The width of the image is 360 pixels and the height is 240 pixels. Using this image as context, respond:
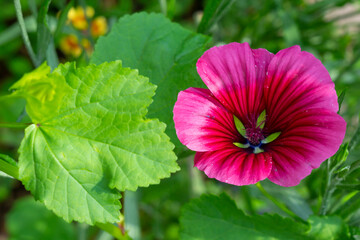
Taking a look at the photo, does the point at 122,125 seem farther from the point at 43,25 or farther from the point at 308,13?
the point at 308,13

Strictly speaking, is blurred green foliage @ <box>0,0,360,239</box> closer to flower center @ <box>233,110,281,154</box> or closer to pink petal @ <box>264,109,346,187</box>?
flower center @ <box>233,110,281,154</box>

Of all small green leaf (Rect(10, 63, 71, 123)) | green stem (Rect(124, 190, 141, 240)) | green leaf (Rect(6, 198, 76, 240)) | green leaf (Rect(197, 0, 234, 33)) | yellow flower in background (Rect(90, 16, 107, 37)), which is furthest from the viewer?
yellow flower in background (Rect(90, 16, 107, 37))

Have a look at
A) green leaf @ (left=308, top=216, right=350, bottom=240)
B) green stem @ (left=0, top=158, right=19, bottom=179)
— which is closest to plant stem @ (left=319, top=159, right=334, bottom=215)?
green leaf @ (left=308, top=216, right=350, bottom=240)

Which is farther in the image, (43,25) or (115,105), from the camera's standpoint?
(43,25)

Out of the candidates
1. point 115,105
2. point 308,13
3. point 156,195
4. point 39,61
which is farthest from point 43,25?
point 308,13

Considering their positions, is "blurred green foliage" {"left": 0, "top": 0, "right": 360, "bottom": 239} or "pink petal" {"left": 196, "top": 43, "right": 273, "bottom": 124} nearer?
"pink petal" {"left": 196, "top": 43, "right": 273, "bottom": 124}

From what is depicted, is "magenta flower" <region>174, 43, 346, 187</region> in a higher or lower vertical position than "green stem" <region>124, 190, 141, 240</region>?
higher

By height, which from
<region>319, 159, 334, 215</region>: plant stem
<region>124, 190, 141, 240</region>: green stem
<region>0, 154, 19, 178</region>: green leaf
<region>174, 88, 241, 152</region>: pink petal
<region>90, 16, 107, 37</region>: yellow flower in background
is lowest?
<region>124, 190, 141, 240</region>: green stem
